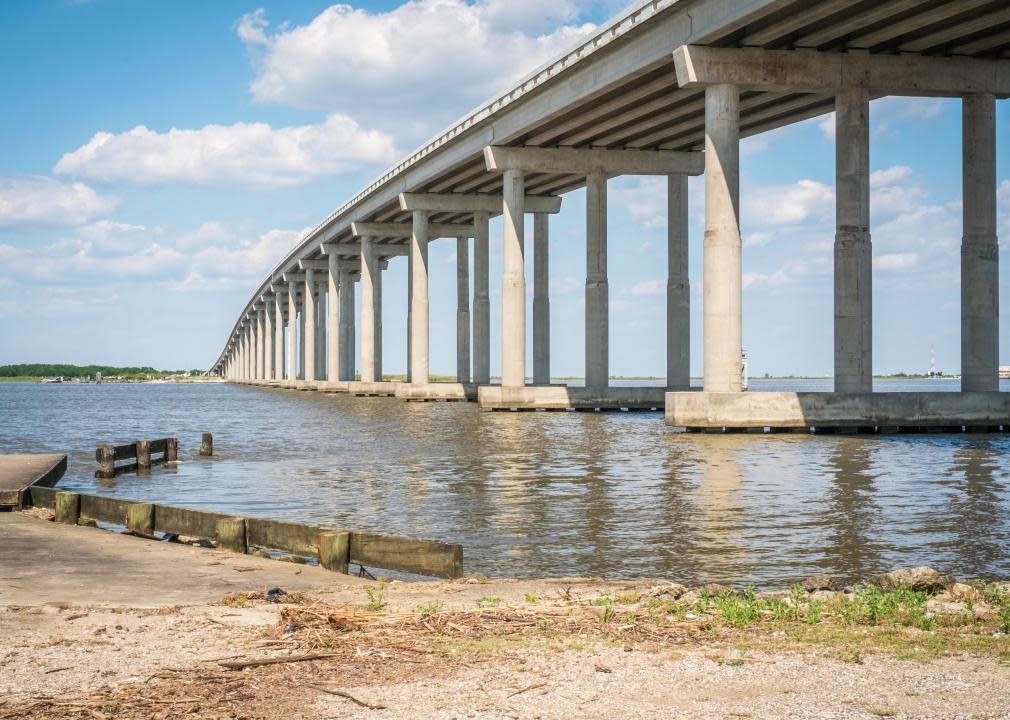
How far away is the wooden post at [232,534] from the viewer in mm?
13773

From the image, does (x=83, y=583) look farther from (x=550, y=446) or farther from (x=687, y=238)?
(x=687, y=238)

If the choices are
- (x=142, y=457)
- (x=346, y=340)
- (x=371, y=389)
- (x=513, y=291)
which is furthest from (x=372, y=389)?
(x=142, y=457)

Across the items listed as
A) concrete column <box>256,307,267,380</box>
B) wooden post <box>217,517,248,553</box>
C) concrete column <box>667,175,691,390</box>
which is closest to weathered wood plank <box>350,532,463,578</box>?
wooden post <box>217,517,248,553</box>

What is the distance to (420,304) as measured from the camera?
257 feet

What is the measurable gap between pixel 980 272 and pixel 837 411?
7697 millimetres

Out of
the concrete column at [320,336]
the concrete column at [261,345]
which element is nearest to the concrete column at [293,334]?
the concrete column at [320,336]

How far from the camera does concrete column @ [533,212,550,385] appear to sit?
69.8 metres

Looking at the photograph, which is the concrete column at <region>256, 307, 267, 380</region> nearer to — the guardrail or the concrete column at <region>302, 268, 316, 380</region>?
the concrete column at <region>302, 268, 316, 380</region>

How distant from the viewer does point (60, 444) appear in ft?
124

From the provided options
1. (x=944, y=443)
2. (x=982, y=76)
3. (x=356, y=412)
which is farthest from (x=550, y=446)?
(x=356, y=412)

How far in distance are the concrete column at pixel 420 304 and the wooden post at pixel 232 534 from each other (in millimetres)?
62588

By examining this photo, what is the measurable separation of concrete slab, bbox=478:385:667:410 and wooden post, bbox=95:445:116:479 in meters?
32.0

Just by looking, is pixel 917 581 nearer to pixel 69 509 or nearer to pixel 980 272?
pixel 69 509

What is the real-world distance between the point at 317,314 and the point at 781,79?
345 feet
